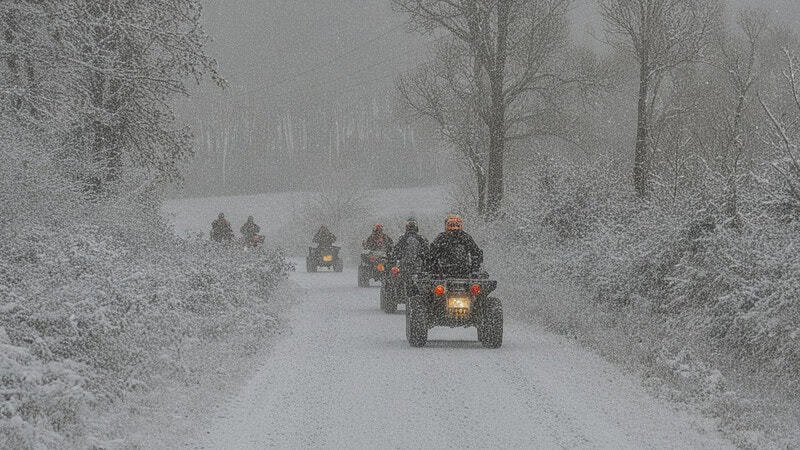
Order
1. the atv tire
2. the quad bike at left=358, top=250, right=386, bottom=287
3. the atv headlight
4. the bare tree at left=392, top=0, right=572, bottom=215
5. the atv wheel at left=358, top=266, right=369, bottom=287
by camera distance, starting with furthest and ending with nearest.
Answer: the bare tree at left=392, top=0, right=572, bottom=215 < the atv wheel at left=358, top=266, right=369, bottom=287 < the quad bike at left=358, top=250, right=386, bottom=287 < the atv tire < the atv headlight

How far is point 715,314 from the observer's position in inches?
516

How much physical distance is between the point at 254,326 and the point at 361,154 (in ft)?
357

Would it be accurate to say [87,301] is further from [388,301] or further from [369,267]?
[369,267]

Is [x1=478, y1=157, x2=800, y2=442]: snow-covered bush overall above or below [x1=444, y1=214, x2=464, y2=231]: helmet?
below

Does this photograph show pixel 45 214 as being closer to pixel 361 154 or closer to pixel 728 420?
pixel 728 420

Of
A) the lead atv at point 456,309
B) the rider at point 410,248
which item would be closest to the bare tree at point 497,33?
the rider at point 410,248

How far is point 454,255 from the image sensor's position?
16.0 metres

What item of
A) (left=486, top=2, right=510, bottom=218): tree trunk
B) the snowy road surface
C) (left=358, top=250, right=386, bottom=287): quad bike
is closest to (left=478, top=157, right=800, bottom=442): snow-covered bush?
the snowy road surface

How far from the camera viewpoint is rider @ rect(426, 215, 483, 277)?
52.4ft

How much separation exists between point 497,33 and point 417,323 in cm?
1883

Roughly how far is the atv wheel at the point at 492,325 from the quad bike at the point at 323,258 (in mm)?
25032

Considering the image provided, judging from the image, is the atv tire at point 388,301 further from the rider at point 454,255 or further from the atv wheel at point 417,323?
the atv wheel at point 417,323

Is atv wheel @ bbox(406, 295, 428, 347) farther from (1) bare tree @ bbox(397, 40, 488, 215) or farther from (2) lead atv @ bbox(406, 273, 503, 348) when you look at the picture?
(1) bare tree @ bbox(397, 40, 488, 215)

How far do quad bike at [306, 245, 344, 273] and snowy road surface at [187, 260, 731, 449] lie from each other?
23.5 m
